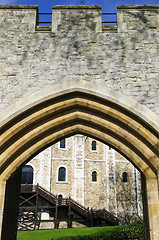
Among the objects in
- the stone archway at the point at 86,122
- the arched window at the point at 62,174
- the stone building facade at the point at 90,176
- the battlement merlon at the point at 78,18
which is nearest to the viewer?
the stone archway at the point at 86,122

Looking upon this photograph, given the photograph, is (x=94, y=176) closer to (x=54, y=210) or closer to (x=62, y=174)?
(x=62, y=174)

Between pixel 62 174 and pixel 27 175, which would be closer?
pixel 27 175

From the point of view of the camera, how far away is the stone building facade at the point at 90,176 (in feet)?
76.0

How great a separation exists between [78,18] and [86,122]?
246 cm

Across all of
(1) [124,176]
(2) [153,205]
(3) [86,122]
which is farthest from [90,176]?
(2) [153,205]

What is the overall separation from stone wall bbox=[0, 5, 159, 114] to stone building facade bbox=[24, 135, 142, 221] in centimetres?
1849

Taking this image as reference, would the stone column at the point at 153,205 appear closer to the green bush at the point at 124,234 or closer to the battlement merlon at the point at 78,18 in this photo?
the battlement merlon at the point at 78,18

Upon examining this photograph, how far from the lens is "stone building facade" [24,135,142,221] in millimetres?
Result: 23172

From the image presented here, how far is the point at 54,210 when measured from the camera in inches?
836

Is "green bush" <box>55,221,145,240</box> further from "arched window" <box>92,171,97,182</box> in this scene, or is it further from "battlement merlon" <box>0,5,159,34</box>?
"arched window" <box>92,171,97,182</box>

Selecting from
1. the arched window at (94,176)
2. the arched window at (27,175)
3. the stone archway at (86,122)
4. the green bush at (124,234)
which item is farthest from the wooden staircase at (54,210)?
the stone archway at (86,122)

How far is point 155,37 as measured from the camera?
591cm

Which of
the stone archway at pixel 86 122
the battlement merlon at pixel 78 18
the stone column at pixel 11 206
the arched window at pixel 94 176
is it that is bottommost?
the stone column at pixel 11 206

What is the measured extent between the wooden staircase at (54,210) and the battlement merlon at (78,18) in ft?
53.4
